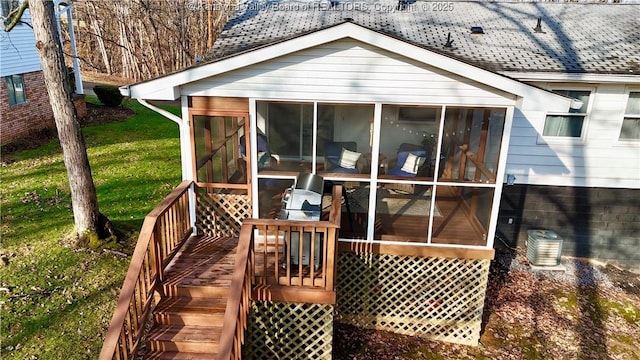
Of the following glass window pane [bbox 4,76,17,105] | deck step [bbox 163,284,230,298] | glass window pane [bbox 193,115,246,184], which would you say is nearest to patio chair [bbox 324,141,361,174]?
glass window pane [bbox 193,115,246,184]

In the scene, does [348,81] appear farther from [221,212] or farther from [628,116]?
[628,116]

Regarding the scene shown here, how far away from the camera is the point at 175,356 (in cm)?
458

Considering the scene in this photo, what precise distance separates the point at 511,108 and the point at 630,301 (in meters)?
5.09

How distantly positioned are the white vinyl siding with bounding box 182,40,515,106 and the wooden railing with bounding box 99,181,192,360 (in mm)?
1690

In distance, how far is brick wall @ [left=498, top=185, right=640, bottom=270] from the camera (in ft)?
28.3

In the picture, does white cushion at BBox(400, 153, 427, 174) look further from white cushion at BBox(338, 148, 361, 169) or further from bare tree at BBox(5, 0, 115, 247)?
bare tree at BBox(5, 0, 115, 247)

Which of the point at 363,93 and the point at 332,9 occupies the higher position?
the point at 332,9

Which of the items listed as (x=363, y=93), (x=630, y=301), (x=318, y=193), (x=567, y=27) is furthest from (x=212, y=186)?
(x=567, y=27)

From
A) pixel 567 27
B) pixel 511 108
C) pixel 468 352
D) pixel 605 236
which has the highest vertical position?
pixel 567 27

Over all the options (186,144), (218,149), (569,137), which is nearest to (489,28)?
(569,137)

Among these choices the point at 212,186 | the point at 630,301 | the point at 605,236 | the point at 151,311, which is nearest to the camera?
the point at 151,311

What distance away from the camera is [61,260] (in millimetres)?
7047

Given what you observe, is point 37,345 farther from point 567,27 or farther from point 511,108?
point 567,27

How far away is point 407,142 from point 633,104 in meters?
4.61
